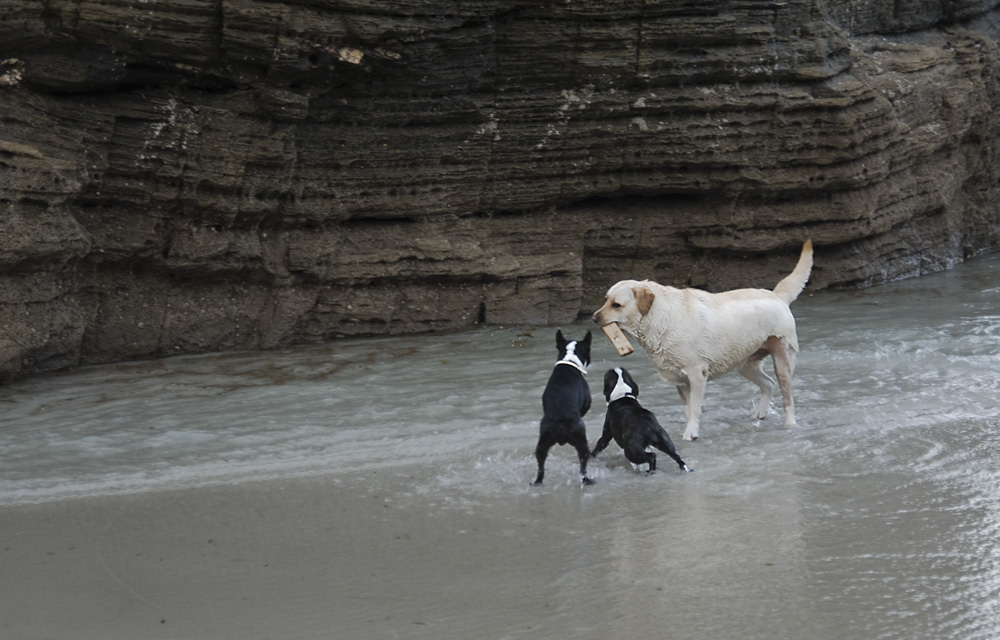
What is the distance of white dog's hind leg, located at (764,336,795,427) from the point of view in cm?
778

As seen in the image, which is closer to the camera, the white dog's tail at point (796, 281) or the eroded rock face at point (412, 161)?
the white dog's tail at point (796, 281)

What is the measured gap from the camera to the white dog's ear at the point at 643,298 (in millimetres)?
7492

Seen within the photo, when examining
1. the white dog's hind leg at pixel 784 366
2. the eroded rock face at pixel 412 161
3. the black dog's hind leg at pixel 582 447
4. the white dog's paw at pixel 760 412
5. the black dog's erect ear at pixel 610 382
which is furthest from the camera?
the eroded rock face at pixel 412 161

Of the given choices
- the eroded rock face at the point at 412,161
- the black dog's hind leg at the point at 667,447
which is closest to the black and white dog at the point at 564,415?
the black dog's hind leg at the point at 667,447

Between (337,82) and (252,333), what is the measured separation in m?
3.06

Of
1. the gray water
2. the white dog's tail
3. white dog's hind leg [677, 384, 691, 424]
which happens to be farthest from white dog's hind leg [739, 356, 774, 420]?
white dog's hind leg [677, 384, 691, 424]

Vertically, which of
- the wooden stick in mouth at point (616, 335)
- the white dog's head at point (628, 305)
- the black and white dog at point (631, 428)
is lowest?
the black and white dog at point (631, 428)

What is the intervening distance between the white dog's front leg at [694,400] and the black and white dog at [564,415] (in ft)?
3.25

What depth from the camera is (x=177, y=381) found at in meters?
10.2

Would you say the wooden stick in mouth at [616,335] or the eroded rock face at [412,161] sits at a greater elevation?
the eroded rock face at [412,161]

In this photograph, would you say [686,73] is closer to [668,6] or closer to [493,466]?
[668,6]

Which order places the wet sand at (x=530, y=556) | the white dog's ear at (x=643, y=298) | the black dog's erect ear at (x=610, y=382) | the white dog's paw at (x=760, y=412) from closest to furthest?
1. the wet sand at (x=530, y=556)
2. the black dog's erect ear at (x=610, y=382)
3. the white dog's ear at (x=643, y=298)
4. the white dog's paw at (x=760, y=412)

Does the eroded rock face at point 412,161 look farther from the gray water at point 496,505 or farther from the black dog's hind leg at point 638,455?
the black dog's hind leg at point 638,455

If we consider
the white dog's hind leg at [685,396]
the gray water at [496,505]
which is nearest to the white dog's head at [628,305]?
the white dog's hind leg at [685,396]
